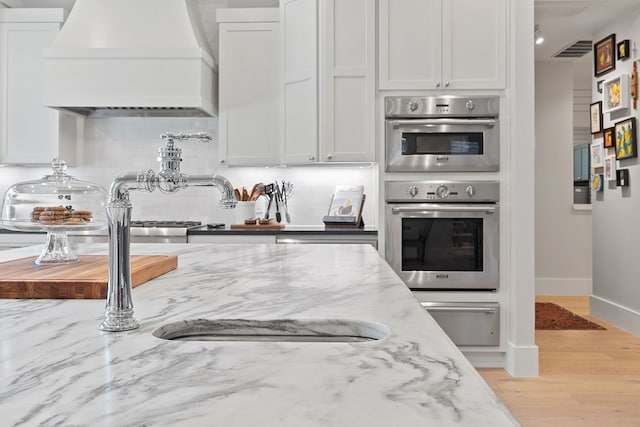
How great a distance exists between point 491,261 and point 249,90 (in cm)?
199

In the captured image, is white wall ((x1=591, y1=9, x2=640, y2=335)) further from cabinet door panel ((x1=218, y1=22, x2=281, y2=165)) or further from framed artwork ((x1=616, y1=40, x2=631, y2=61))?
cabinet door panel ((x1=218, y1=22, x2=281, y2=165))

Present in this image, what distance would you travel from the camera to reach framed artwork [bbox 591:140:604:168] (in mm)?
5176

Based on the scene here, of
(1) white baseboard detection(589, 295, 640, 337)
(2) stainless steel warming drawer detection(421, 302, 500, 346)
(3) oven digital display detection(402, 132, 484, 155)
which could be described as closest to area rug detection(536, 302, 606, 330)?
(1) white baseboard detection(589, 295, 640, 337)

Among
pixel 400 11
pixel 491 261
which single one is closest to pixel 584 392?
pixel 491 261

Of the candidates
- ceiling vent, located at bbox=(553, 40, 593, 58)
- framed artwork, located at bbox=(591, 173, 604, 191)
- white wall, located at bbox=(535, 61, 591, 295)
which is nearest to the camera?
framed artwork, located at bbox=(591, 173, 604, 191)

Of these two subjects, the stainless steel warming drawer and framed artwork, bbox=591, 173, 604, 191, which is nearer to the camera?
the stainless steel warming drawer

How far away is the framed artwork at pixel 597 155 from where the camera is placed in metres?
5.18

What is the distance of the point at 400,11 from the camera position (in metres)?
3.48

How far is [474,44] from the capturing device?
346 centimetres

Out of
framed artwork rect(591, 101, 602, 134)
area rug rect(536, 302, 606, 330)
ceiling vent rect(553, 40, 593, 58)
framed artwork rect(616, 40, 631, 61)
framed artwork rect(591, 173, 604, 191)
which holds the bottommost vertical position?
area rug rect(536, 302, 606, 330)

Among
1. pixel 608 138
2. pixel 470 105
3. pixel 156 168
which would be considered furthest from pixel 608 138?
pixel 156 168

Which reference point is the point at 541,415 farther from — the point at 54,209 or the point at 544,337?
the point at 54,209

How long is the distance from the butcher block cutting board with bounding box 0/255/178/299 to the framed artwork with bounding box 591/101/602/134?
4839 millimetres

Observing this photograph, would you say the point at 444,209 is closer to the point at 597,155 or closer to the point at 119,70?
the point at 119,70
